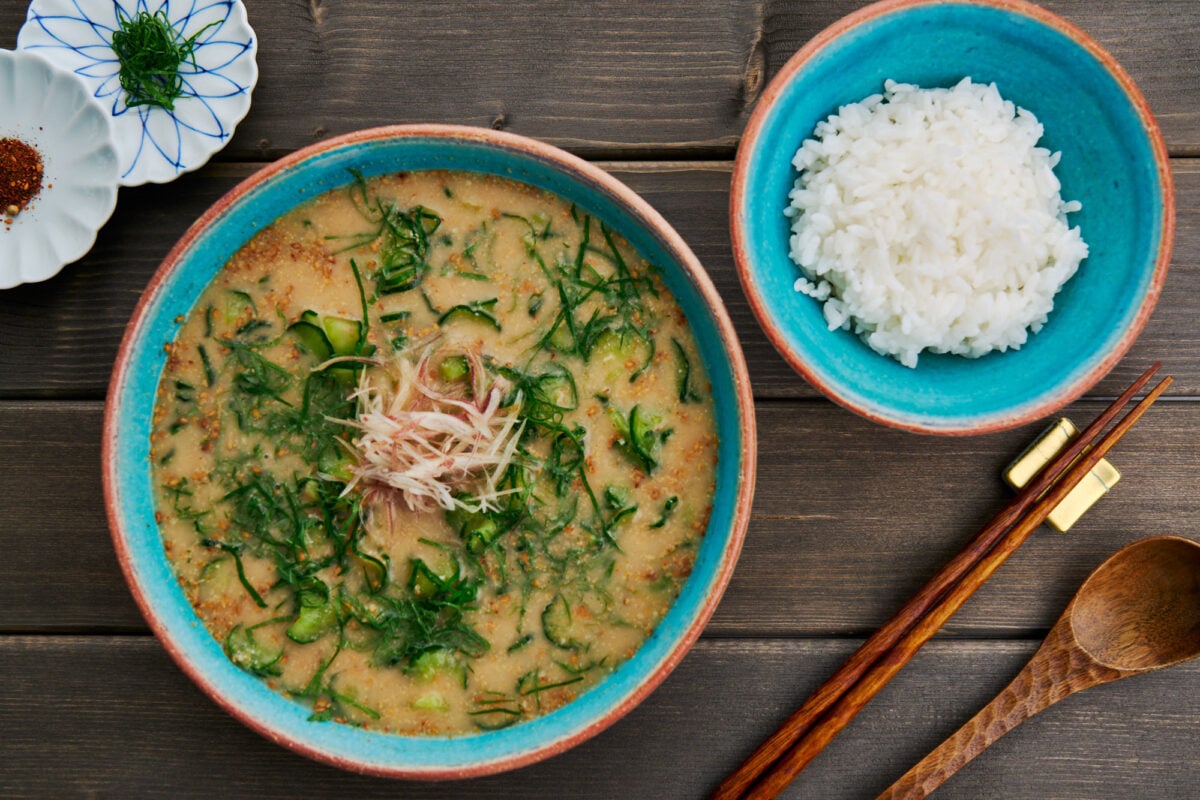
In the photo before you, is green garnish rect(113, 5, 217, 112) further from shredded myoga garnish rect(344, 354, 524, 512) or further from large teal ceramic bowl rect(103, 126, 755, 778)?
shredded myoga garnish rect(344, 354, 524, 512)

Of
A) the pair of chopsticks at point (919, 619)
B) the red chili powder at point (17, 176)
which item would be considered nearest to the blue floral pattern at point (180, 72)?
the red chili powder at point (17, 176)

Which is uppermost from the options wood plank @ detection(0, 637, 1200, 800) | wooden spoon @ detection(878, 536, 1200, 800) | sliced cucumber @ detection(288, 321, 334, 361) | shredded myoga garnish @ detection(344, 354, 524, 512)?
sliced cucumber @ detection(288, 321, 334, 361)

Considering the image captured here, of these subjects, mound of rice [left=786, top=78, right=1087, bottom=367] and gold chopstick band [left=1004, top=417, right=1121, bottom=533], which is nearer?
mound of rice [left=786, top=78, right=1087, bottom=367]

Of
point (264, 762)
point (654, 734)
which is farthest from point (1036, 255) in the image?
point (264, 762)

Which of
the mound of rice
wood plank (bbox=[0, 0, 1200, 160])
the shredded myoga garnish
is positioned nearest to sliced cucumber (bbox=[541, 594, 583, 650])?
the shredded myoga garnish

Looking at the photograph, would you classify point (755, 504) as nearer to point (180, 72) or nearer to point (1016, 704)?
point (1016, 704)

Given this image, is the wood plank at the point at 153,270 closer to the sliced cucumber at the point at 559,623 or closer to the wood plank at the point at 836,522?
the wood plank at the point at 836,522

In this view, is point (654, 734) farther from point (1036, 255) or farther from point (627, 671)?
point (1036, 255)

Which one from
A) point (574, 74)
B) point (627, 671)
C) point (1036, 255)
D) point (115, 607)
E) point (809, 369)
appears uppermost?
point (574, 74)
